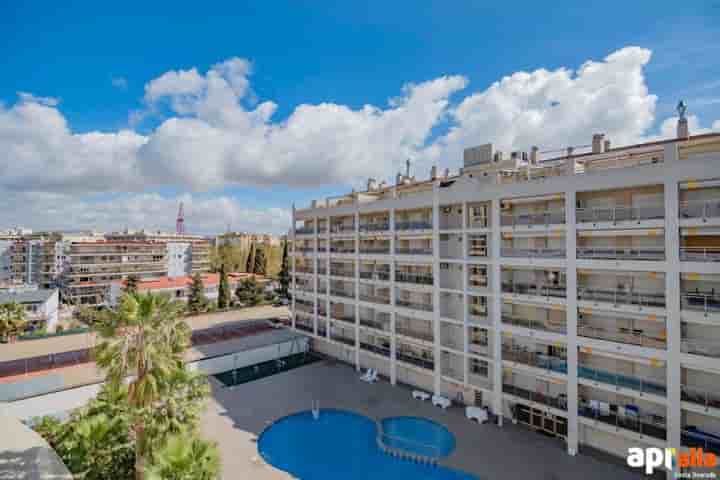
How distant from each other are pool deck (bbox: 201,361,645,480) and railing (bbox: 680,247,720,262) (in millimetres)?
10979

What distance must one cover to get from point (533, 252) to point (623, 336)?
6.21 metres

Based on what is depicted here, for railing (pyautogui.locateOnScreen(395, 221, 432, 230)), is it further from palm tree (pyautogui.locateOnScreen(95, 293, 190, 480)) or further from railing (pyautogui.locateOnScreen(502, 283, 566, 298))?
palm tree (pyautogui.locateOnScreen(95, 293, 190, 480))

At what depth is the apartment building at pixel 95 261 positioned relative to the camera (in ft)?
258

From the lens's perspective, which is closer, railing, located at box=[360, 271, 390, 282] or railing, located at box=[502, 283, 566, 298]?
railing, located at box=[502, 283, 566, 298]

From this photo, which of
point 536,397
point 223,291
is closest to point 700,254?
point 536,397

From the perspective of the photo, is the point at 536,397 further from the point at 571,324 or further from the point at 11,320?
the point at 11,320

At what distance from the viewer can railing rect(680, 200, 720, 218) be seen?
58.2 ft

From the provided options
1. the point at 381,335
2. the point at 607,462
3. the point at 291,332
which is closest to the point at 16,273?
the point at 291,332

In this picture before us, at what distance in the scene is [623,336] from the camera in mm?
20094

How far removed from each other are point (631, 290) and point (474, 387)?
11.1 meters

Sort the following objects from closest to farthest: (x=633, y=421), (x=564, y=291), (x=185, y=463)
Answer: (x=185, y=463) < (x=633, y=421) < (x=564, y=291)

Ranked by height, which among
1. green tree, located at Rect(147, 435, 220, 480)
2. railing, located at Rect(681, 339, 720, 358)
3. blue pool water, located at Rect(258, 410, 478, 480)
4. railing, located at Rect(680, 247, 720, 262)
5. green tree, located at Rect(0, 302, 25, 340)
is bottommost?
blue pool water, located at Rect(258, 410, 478, 480)

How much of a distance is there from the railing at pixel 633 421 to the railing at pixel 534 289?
20.1 feet

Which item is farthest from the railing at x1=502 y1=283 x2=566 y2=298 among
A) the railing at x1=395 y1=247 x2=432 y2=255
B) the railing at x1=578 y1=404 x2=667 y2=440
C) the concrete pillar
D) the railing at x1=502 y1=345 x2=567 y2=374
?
the railing at x1=395 y1=247 x2=432 y2=255
